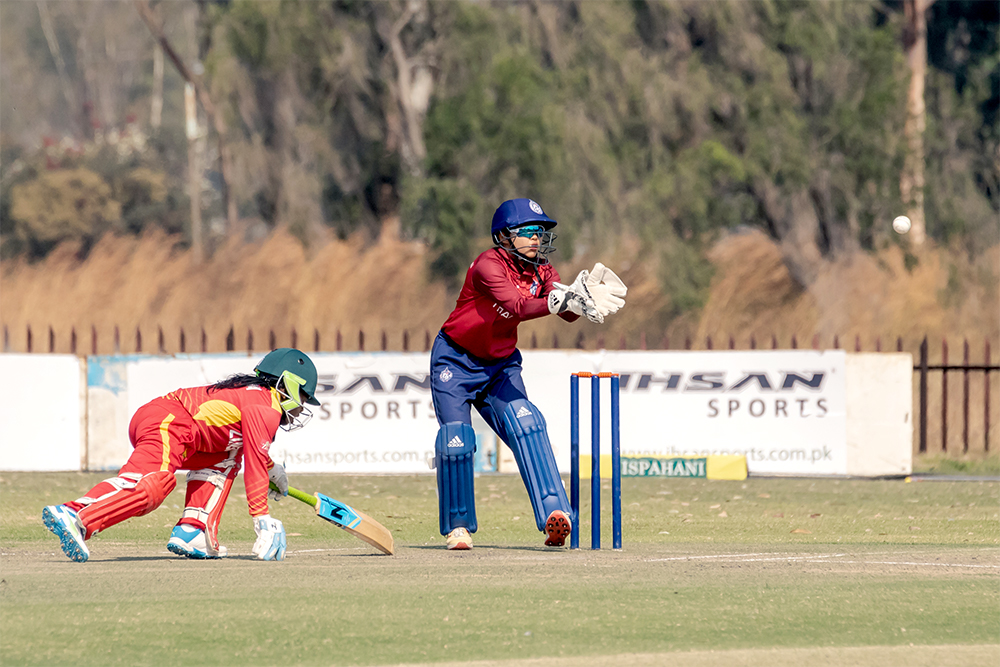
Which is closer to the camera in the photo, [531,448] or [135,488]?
[135,488]

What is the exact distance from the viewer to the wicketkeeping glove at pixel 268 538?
7.55m

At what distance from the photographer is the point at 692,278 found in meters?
24.5

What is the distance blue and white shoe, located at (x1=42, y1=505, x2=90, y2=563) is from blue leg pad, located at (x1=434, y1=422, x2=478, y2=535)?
2098 millimetres

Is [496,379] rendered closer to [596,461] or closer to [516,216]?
[596,461]

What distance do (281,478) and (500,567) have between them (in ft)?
4.75

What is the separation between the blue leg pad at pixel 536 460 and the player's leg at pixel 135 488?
1.87 m

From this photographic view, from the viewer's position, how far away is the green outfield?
543 cm

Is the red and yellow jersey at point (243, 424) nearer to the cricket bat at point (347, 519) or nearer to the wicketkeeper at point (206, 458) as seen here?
the wicketkeeper at point (206, 458)

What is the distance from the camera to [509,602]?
20.7 ft

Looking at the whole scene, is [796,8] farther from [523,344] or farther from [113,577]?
[113,577]

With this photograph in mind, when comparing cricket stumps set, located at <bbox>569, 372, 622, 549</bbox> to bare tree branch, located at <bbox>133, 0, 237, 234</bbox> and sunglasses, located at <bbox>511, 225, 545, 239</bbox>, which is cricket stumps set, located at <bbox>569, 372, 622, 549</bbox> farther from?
bare tree branch, located at <bbox>133, 0, 237, 234</bbox>

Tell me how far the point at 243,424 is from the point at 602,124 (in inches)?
721

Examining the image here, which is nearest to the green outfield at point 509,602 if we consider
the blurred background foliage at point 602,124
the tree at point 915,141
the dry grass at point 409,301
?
the dry grass at point 409,301

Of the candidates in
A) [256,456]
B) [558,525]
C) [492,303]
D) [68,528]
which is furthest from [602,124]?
[68,528]
